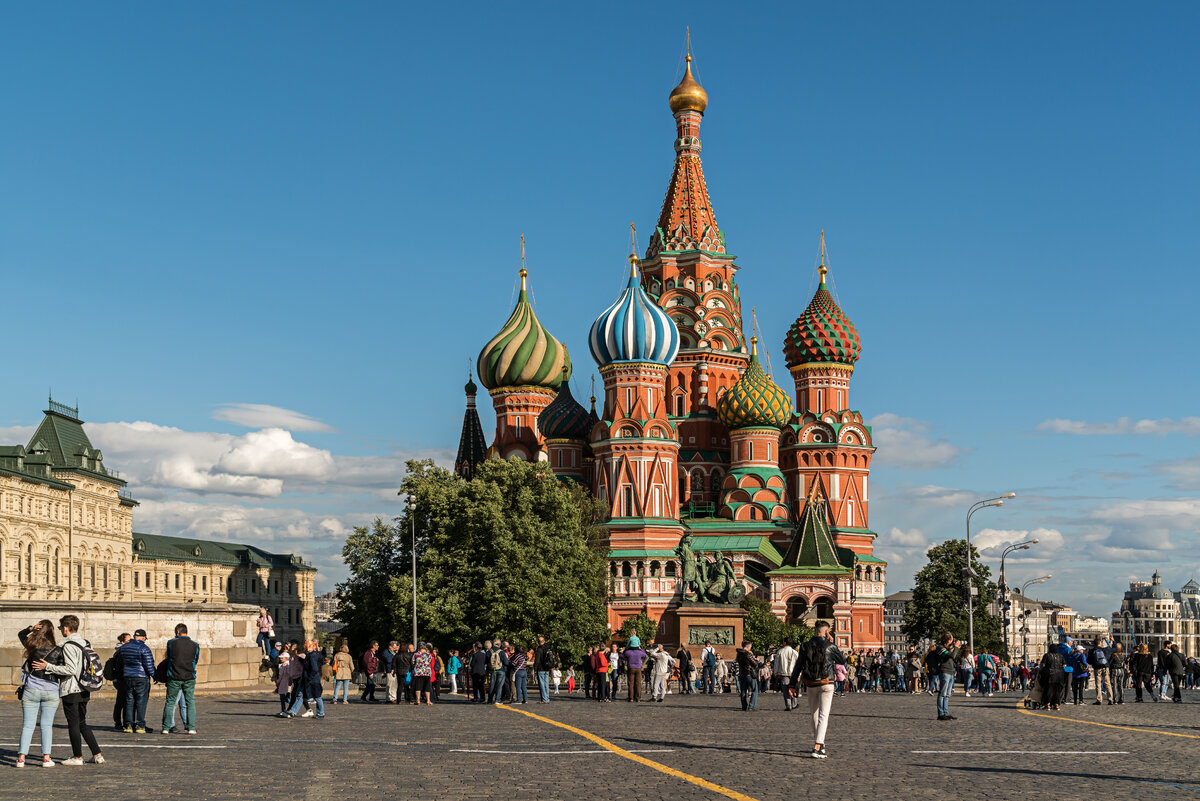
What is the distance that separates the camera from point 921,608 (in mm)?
81500

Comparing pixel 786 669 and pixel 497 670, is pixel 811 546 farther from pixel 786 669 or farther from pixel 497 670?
pixel 786 669

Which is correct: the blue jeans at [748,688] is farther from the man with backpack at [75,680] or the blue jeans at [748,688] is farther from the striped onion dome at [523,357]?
the striped onion dome at [523,357]

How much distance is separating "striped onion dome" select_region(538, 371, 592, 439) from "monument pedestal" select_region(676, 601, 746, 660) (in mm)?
35099

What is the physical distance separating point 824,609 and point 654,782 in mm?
68368

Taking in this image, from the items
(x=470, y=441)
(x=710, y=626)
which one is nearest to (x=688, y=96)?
(x=470, y=441)

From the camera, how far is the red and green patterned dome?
291 ft

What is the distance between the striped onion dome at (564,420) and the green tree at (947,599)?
2168cm

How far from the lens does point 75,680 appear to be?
14516 mm

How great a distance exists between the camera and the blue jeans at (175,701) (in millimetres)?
18578

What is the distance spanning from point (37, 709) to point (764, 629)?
199 feet

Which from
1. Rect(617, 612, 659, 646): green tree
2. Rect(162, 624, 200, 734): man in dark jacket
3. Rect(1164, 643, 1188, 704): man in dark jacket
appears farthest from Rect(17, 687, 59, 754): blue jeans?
Rect(617, 612, 659, 646): green tree

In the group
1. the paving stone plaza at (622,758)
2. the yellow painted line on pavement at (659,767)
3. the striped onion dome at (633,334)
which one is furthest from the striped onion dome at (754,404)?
the yellow painted line on pavement at (659,767)

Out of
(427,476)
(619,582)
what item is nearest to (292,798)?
(427,476)

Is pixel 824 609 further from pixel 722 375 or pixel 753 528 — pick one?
pixel 722 375
